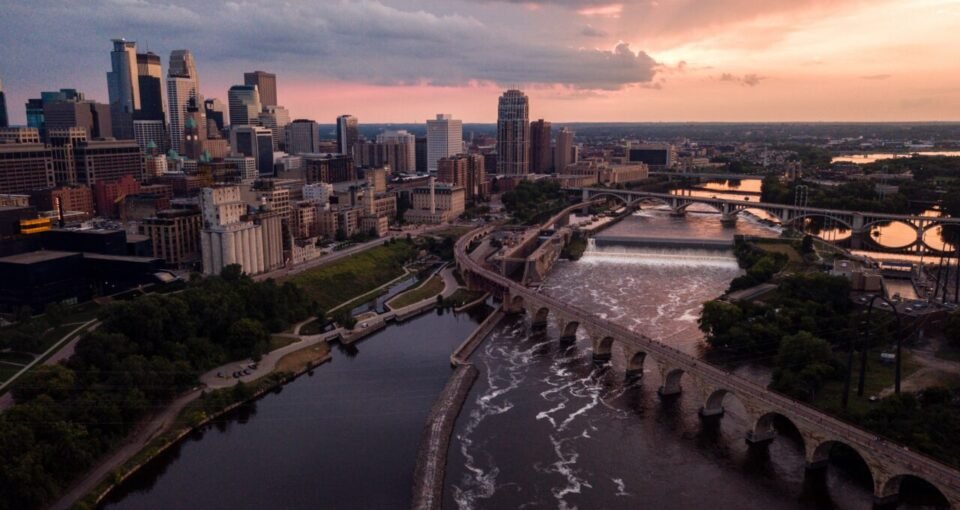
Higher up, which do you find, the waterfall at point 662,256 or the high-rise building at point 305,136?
the high-rise building at point 305,136

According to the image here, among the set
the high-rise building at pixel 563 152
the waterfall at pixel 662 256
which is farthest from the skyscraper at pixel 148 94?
the waterfall at pixel 662 256

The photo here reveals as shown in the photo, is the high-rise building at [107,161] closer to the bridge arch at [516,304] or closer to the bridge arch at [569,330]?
the bridge arch at [516,304]

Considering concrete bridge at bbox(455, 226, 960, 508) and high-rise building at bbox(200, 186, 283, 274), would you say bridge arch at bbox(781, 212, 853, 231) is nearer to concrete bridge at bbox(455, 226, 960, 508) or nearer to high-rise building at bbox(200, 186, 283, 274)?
concrete bridge at bbox(455, 226, 960, 508)

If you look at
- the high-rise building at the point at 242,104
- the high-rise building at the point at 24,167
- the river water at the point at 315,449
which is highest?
the high-rise building at the point at 242,104

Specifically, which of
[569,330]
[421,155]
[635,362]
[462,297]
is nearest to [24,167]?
[462,297]

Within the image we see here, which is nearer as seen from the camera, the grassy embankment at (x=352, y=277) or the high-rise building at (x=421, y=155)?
the grassy embankment at (x=352, y=277)

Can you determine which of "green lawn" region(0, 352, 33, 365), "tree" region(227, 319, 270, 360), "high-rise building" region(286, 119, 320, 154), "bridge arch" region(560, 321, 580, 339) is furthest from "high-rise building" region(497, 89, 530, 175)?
"green lawn" region(0, 352, 33, 365)

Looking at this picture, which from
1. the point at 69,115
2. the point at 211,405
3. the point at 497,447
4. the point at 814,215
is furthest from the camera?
the point at 69,115

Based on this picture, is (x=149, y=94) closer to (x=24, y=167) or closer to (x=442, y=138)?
(x=442, y=138)
